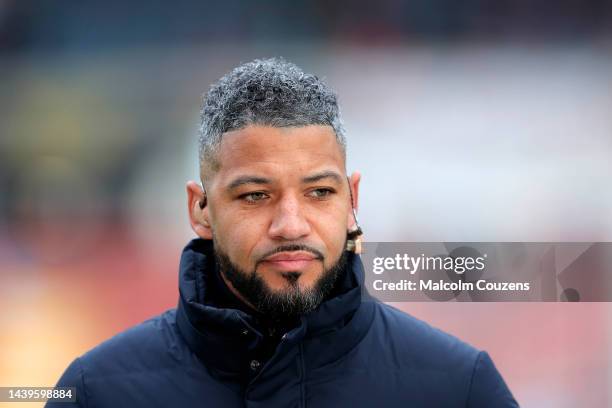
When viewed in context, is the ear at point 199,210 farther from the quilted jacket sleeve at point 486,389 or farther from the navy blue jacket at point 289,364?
the quilted jacket sleeve at point 486,389

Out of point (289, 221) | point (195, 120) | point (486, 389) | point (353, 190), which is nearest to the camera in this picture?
point (289, 221)

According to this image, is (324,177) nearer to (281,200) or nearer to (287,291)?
(281,200)

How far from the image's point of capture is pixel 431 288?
2.61 metres

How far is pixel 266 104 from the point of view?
4.78ft

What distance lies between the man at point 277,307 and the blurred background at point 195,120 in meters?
1.12

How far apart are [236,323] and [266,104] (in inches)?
17.6

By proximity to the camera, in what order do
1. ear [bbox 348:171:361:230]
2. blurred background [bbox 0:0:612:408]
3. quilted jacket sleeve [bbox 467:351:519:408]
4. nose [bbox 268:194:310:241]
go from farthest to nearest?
blurred background [bbox 0:0:612:408], ear [bbox 348:171:361:230], quilted jacket sleeve [bbox 467:351:519:408], nose [bbox 268:194:310:241]

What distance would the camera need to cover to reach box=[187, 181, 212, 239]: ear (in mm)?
1627

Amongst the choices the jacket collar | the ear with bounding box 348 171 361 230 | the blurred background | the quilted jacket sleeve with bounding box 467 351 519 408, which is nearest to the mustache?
the jacket collar

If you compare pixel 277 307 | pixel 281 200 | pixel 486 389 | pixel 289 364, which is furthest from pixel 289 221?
pixel 486 389

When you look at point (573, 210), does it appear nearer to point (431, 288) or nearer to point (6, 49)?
point (431, 288)

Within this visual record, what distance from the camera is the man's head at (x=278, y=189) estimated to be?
55.9 inches

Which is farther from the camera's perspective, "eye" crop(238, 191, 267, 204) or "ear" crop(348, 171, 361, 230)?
"ear" crop(348, 171, 361, 230)

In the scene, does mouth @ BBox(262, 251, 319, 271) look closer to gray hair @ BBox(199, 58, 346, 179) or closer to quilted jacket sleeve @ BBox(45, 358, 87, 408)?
gray hair @ BBox(199, 58, 346, 179)
